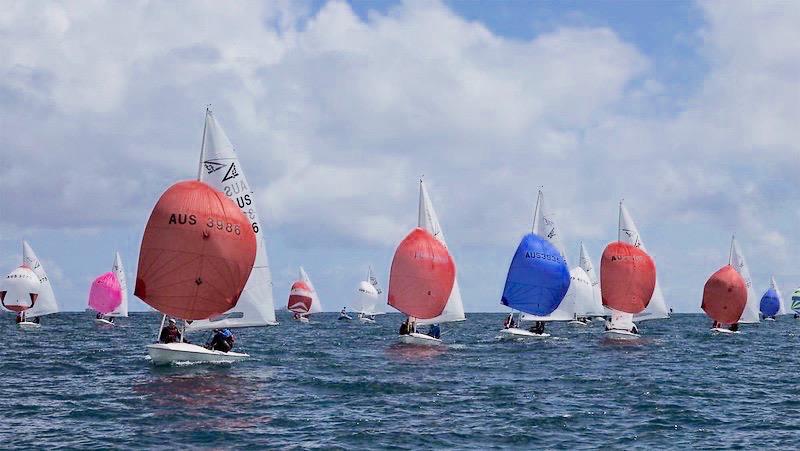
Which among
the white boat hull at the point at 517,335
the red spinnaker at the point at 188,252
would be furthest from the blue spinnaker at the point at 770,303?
the red spinnaker at the point at 188,252

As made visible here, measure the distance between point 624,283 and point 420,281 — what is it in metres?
17.3

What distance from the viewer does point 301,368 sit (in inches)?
1609

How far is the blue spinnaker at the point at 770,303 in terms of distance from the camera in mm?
137375

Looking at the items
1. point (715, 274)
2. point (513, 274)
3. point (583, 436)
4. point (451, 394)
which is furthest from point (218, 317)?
point (715, 274)

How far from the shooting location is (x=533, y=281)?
197ft

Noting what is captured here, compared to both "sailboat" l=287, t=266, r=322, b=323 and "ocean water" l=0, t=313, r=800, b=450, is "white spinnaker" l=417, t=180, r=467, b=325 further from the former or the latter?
"sailboat" l=287, t=266, r=322, b=323

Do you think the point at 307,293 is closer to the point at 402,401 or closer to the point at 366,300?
the point at 366,300

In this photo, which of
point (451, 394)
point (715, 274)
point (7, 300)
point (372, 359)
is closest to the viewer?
point (451, 394)

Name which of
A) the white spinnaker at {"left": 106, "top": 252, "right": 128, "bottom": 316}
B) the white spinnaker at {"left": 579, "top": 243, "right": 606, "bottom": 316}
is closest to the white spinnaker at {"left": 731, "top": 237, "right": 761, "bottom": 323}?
the white spinnaker at {"left": 579, "top": 243, "right": 606, "bottom": 316}

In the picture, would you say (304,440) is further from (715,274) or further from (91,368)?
(715,274)

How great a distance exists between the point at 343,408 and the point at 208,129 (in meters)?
16.9

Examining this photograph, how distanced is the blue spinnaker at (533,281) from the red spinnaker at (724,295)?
1760 cm

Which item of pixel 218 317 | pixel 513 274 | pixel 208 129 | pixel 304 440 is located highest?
pixel 208 129

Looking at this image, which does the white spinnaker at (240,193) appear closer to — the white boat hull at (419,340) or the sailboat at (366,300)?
the white boat hull at (419,340)
